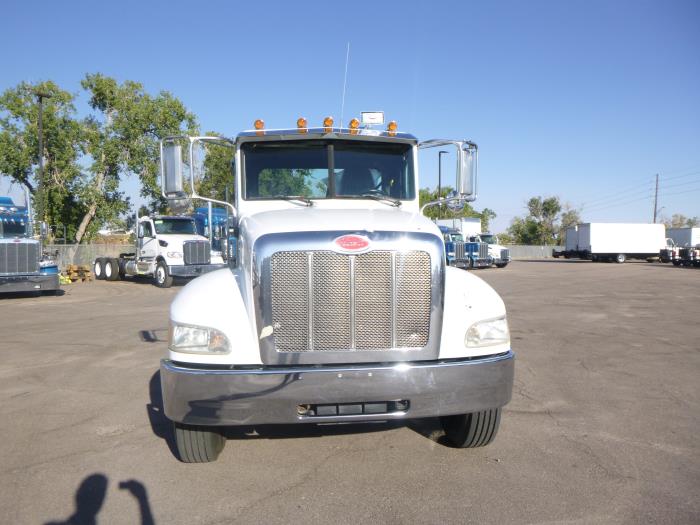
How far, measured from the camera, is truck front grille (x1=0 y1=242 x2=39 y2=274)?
52.6 ft

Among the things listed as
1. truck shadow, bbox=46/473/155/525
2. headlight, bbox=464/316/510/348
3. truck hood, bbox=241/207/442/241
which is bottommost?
truck shadow, bbox=46/473/155/525

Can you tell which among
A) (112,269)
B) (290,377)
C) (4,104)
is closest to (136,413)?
(290,377)

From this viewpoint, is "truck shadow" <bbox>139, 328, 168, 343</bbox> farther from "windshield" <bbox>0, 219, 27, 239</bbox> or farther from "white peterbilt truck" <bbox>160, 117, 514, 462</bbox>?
"windshield" <bbox>0, 219, 27, 239</bbox>

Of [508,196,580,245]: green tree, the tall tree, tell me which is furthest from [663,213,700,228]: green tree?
the tall tree

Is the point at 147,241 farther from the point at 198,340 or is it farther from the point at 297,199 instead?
the point at 198,340

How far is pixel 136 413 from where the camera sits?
520 centimetres

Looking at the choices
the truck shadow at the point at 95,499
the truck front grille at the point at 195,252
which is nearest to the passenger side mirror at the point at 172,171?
the truck front grille at the point at 195,252

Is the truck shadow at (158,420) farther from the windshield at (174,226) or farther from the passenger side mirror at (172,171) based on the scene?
the windshield at (174,226)

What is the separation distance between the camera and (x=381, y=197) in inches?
203

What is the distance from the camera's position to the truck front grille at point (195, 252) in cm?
591

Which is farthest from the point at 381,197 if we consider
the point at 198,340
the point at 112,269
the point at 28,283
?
the point at 112,269

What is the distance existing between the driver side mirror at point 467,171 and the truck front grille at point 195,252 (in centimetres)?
274

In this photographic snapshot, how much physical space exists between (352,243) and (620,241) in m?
47.5

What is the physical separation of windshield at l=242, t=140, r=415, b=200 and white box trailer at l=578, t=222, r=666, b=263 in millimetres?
44779
